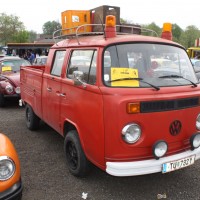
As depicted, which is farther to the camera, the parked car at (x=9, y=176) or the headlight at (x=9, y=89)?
the headlight at (x=9, y=89)

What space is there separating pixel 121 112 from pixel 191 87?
1.19 meters

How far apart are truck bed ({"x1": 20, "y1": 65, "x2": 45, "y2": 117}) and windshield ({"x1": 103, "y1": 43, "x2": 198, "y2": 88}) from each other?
7.32 ft

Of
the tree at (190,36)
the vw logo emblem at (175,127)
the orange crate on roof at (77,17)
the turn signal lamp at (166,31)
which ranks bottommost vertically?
the vw logo emblem at (175,127)

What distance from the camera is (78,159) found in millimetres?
3869

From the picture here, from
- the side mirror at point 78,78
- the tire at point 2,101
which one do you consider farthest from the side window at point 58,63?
the tire at point 2,101

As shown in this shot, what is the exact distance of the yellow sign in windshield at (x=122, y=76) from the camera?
3.29 metres

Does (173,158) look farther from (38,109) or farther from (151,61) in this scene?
(38,109)

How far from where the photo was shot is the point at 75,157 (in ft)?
13.4

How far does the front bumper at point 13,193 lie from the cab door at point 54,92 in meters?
1.64

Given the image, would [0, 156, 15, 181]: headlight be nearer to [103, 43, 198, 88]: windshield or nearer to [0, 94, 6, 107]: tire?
[103, 43, 198, 88]: windshield

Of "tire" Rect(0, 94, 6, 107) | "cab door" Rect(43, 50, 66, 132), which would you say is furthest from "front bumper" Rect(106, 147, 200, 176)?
"tire" Rect(0, 94, 6, 107)

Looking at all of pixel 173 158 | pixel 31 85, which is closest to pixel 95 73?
pixel 173 158

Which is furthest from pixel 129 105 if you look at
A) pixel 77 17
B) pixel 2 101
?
pixel 2 101

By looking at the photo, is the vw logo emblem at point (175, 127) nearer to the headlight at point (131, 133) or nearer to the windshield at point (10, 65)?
the headlight at point (131, 133)
